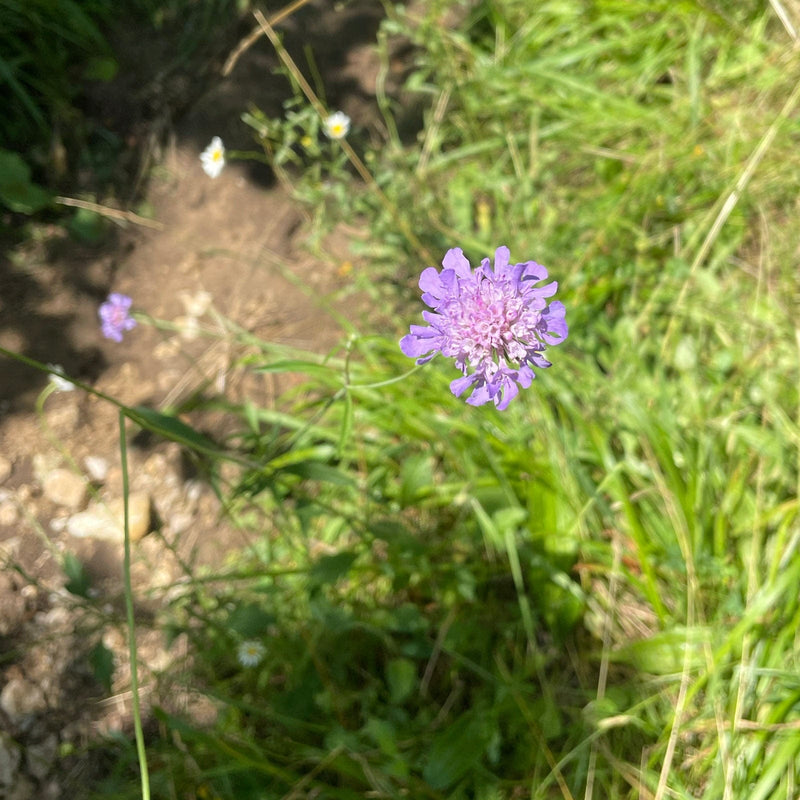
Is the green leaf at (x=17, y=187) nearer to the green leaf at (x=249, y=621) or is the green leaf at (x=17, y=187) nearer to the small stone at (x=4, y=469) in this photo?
the small stone at (x=4, y=469)

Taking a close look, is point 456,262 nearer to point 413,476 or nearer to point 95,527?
point 413,476

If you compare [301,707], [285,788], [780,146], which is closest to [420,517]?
[301,707]

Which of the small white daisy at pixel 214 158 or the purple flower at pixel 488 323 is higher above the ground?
the purple flower at pixel 488 323

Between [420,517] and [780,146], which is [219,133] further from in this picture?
[780,146]

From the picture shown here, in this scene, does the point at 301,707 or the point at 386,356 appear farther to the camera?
the point at 386,356

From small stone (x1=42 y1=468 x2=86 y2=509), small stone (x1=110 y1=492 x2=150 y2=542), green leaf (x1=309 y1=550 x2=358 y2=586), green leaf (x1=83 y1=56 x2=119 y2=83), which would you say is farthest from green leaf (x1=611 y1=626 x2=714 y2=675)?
green leaf (x1=83 y1=56 x2=119 y2=83)

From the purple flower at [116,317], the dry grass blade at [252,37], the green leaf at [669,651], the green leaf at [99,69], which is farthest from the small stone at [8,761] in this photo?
the green leaf at [99,69]
